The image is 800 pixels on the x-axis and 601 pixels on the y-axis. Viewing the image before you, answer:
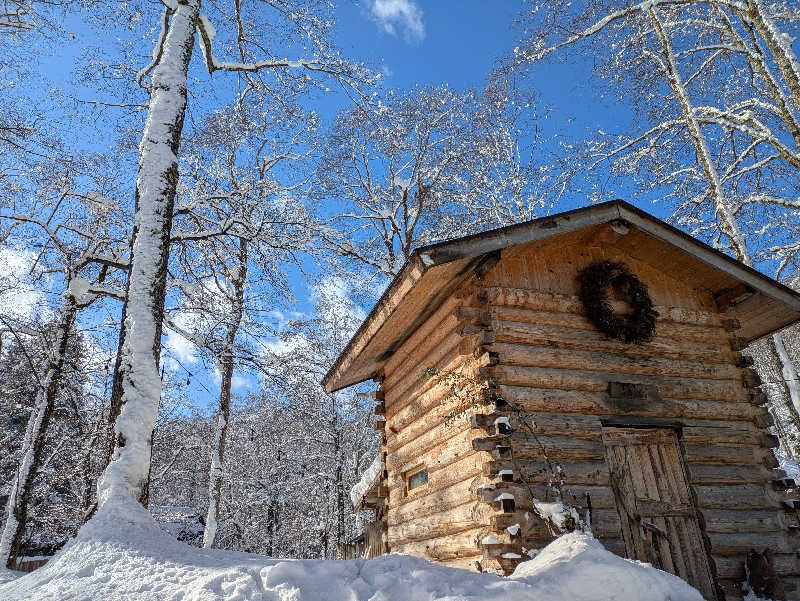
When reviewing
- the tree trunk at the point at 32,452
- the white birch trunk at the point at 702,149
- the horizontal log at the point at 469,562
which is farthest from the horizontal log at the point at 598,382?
the tree trunk at the point at 32,452

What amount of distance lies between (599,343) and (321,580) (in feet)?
17.2

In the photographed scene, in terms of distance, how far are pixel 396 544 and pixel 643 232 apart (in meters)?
6.28

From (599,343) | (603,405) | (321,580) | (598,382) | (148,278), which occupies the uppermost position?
(148,278)

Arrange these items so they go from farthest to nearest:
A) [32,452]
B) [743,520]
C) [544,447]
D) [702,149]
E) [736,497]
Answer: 1. [702,149]
2. [32,452]
3. [736,497]
4. [743,520]
5. [544,447]

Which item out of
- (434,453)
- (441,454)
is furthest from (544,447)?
(434,453)

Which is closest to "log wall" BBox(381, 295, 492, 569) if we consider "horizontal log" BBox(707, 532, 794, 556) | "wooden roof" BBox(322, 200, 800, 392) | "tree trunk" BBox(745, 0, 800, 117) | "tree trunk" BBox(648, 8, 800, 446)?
"wooden roof" BBox(322, 200, 800, 392)

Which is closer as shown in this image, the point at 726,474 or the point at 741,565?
the point at 741,565

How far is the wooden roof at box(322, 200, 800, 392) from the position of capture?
255 inches

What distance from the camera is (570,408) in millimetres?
6777

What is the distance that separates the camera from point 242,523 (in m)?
27.8

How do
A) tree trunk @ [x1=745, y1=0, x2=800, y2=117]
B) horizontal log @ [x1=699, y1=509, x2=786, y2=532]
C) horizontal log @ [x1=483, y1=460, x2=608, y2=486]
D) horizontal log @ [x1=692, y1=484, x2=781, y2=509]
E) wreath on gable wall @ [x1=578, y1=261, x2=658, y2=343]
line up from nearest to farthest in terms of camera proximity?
horizontal log @ [x1=483, y1=460, x2=608, y2=486], horizontal log @ [x1=699, y1=509, x2=786, y2=532], horizontal log @ [x1=692, y1=484, x2=781, y2=509], wreath on gable wall @ [x1=578, y1=261, x2=658, y2=343], tree trunk @ [x1=745, y1=0, x2=800, y2=117]

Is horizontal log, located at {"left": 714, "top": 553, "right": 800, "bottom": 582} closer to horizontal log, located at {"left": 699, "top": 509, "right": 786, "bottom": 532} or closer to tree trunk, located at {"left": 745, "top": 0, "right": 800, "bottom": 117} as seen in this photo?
horizontal log, located at {"left": 699, "top": 509, "right": 786, "bottom": 532}

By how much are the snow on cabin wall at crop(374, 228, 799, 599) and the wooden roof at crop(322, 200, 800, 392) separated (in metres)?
0.24

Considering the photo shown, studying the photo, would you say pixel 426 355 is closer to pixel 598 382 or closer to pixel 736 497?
pixel 598 382
